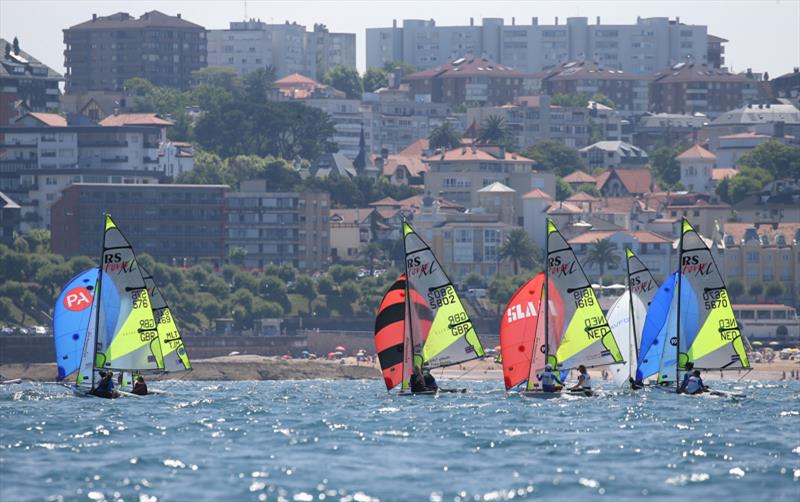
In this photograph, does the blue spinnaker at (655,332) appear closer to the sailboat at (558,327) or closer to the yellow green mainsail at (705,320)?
the yellow green mainsail at (705,320)

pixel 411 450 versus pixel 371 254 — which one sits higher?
pixel 371 254

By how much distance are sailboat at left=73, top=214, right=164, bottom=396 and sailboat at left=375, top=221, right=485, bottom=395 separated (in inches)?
275

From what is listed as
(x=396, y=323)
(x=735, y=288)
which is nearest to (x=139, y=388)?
(x=396, y=323)

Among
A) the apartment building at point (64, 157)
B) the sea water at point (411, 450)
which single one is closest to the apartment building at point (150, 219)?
the apartment building at point (64, 157)

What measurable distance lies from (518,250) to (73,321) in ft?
346

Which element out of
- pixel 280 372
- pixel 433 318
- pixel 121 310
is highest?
pixel 121 310

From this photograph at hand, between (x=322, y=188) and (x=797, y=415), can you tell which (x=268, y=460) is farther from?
(x=322, y=188)

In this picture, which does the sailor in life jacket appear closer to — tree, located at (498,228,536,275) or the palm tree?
the palm tree

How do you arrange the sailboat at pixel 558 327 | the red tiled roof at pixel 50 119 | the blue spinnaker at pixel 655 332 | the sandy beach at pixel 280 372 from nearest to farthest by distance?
1. the sailboat at pixel 558 327
2. the blue spinnaker at pixel 655 332
3. the sandy beach at pixel 280 372
4. the red tiled roof at pixel 50 119

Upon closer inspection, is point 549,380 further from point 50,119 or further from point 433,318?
point 50,119

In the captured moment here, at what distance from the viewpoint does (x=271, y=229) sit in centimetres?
17412

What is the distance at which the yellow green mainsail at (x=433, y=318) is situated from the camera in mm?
64188

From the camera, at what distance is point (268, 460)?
4934cm

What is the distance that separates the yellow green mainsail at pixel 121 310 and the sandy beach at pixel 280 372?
54.2 m
